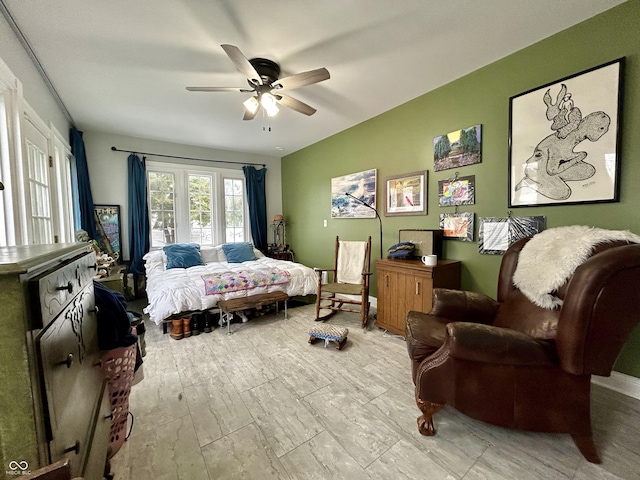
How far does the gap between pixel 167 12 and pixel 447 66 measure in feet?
7.45

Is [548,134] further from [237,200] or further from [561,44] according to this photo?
[237,200]

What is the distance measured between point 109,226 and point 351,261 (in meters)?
3.74

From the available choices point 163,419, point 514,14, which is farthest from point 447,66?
point 163,419

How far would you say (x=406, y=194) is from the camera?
3156 mm

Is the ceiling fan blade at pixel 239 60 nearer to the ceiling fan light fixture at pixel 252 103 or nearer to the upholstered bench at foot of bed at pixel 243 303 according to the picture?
the ceiling fan light fixture at pixel 252 103

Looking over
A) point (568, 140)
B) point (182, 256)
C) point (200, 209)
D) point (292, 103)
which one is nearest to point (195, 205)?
point (200, 209)

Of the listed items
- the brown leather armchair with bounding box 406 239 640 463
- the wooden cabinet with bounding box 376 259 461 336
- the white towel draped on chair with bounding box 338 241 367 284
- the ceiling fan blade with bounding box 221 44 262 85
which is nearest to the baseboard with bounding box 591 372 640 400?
the brown leather armchair with bounding box 406 239 640 463

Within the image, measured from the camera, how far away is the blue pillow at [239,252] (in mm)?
4309

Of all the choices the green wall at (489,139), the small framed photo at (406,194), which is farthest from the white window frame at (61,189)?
the small framed photo at (406,194)

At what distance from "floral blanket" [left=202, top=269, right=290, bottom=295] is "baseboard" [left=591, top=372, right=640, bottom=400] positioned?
2.91 meters

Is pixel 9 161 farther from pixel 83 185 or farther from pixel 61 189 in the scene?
pixel 83 185

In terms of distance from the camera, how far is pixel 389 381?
1934 mm

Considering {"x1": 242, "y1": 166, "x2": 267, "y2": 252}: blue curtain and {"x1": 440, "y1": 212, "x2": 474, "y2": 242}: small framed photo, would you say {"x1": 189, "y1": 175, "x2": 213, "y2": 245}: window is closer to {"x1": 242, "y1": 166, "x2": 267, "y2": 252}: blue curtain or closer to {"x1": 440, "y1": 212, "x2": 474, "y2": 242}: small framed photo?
{"x1": 242, "y1": 166, "x2": 267, "y2": 252}: blue curtain

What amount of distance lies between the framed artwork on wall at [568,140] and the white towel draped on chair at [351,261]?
1.74m
